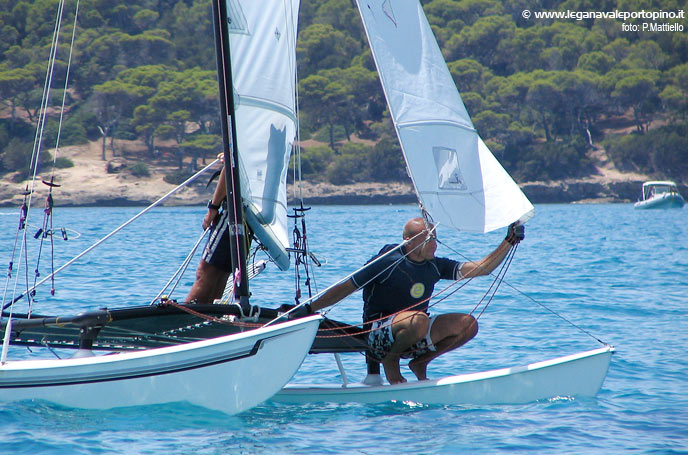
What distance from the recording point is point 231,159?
5.89 metres

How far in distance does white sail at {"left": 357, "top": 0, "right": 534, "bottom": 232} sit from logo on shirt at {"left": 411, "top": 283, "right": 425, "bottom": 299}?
1.68 ft

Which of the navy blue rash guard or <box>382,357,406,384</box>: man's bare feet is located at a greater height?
the navy blue rash guard

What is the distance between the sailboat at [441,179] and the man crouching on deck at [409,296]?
0.63ft

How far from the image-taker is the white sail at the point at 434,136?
5770 millimetres

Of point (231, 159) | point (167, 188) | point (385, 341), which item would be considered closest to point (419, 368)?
point (385, 341)

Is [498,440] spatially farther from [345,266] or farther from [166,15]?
[166,15]

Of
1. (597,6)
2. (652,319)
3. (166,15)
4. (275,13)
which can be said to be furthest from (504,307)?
(597,6)

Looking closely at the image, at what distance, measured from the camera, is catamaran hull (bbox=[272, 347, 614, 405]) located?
602cm

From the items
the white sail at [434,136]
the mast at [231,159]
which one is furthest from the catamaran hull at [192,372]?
the white sail at [434,136]

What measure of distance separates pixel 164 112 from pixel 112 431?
59.8m

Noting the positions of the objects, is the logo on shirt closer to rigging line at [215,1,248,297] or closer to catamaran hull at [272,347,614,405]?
catamaran hull at [272,347,614,405]

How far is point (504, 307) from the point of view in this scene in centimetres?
1146

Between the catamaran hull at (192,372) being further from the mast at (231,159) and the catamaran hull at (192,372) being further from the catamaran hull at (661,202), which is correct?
the catamaran hull at (661,202)

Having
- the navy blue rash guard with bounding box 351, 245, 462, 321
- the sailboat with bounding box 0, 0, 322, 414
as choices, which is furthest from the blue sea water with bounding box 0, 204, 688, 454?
the navy blue rash guard with bounding box 351, 245, 462, 321
